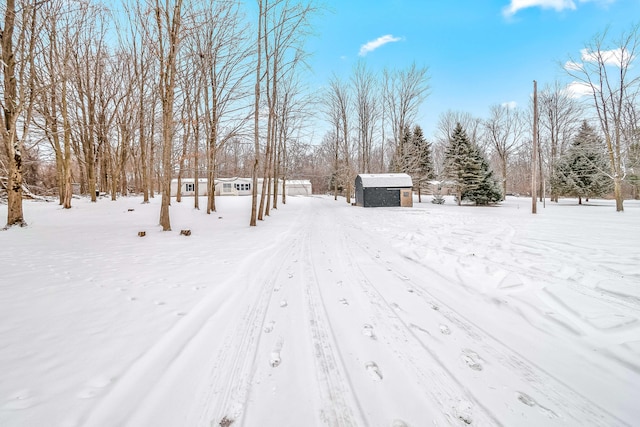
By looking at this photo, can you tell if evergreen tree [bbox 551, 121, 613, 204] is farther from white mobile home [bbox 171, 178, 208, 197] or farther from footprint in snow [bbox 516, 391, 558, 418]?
white mobile home [bbox 171, 178, 208, 197]

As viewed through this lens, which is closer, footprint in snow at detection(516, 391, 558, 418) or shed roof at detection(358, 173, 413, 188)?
footprint in snow at detection(516, 391, 558, 418)

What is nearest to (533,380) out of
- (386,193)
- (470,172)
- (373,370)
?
(373,370)

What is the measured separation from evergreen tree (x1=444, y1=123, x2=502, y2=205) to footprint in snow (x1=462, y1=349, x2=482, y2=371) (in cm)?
2454

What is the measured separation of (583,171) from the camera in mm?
22031

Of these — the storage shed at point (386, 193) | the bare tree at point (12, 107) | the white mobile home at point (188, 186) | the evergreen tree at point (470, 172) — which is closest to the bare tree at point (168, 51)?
the bare tree at point (12, 107)

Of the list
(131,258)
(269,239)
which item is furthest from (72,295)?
(269,239)

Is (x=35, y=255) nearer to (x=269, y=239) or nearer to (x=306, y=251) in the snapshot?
(x=269, y=239)

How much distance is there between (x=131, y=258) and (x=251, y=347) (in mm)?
4096

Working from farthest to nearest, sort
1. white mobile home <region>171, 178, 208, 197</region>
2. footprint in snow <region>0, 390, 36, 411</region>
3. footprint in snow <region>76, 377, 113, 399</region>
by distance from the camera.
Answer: white mobile home <region>171, 178, 208, 197</region> → footprint in snow <region>76, 377, 113, 399</region> → footprint in snow <region>0, 390, 36, 411</region>

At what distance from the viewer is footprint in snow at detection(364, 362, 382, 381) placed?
5.71ft

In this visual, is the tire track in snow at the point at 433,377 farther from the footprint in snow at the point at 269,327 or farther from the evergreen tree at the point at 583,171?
the evergreen tree at the point at 583,171

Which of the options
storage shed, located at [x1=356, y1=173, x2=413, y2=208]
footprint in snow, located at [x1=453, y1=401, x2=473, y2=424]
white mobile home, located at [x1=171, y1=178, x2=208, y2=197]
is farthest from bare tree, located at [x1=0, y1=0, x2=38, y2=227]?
white mobile home, located at [x1=171, y1=178, x2=208, y2=197]

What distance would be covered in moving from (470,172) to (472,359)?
82.3 feet

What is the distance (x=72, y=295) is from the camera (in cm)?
303
